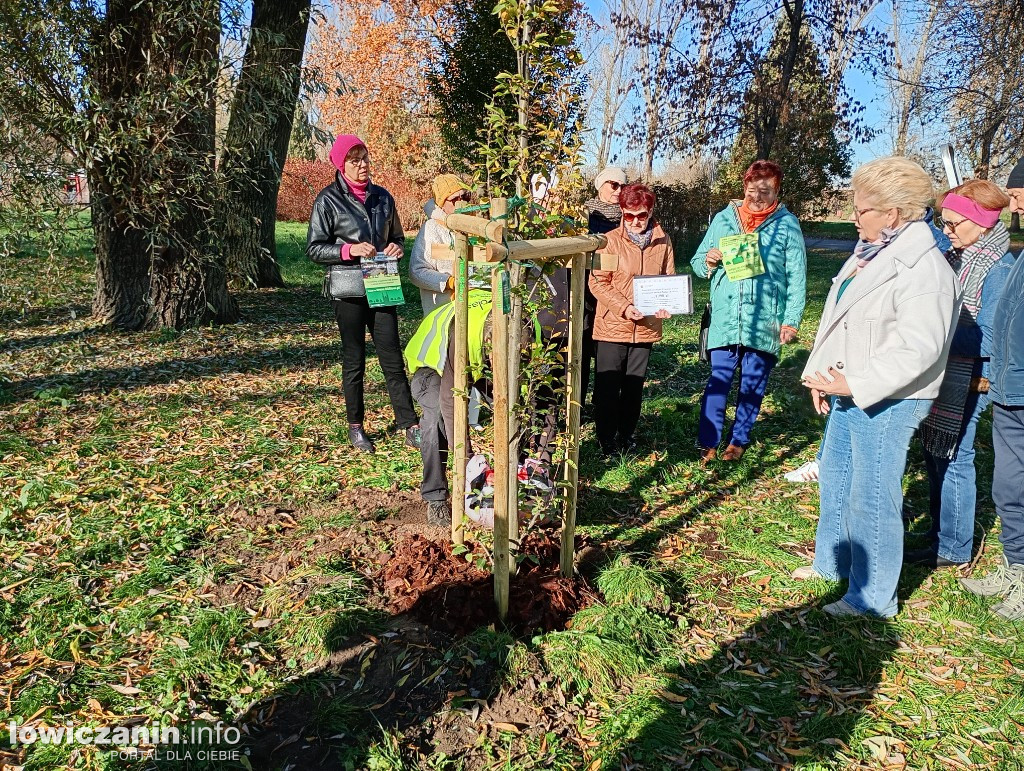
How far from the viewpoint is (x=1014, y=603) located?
132 inches

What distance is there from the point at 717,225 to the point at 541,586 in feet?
9.50

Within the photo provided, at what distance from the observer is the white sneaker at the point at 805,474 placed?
191 inches

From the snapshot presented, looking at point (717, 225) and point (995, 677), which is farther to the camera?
point (717, 225)

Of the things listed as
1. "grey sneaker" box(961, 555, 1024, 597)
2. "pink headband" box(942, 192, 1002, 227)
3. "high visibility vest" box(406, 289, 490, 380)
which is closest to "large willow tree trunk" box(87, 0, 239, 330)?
"high visibility vest" box(406, 289, 490, 380)

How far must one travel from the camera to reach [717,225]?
4859 millimetres

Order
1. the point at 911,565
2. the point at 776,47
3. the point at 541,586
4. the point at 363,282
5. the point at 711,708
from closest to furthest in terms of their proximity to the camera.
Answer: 1. the point at 711,708
2. the point at 541,586
3. the point at 911,565
4. the point at 363,282
5. the point at 776,47

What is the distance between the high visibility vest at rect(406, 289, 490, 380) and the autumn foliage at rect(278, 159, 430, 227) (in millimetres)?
22328

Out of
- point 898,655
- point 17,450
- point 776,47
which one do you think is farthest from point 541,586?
point 776,47

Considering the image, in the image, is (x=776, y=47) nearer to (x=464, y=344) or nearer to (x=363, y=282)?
(x=363, y=282)

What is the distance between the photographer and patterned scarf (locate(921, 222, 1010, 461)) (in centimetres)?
354

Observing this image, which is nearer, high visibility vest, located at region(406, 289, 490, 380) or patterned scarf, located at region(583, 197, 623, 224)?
high visibility vest, located at region(406, 289, 490, 380)

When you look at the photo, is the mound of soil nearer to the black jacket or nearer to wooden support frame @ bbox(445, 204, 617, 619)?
wooden support frame @ bbox(445, 204, 617, 619)

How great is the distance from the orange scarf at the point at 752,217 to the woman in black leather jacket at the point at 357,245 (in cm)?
231

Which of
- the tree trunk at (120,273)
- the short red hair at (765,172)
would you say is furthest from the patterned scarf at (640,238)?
the tree trunk at (120,273)
